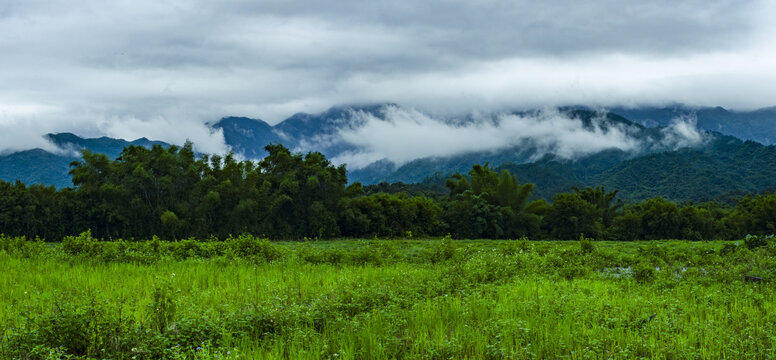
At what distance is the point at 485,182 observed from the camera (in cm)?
4600

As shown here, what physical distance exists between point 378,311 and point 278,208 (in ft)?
101

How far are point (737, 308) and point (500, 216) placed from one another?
31.6m

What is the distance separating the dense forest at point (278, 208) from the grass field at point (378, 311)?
66.4 feet

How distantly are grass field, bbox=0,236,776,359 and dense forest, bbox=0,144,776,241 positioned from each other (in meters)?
20.2

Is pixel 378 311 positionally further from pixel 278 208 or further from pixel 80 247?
pixel 278 208

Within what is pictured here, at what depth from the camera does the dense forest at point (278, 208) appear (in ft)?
116

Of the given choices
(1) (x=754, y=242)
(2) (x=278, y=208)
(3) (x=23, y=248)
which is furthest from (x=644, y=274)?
(2) (x=278, y=208)

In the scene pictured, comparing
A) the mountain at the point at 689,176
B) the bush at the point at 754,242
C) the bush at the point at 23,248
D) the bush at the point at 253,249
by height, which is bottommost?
the mountain at the point at 689,176

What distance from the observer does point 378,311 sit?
8734mm

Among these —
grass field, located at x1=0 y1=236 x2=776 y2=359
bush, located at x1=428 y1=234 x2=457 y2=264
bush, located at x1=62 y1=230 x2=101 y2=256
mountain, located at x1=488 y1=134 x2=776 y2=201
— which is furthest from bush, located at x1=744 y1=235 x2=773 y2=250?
mountain, located at x1=488 y1=134 x2=776 y2=201

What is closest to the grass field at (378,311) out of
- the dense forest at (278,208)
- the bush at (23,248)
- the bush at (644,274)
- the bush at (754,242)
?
the bush at (644,274)

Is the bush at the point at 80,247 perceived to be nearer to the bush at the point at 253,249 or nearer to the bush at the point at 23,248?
the bush at the point at 23,248

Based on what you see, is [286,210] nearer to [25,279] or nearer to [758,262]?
[25,279]

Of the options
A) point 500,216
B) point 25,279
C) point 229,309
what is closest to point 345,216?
point 500,216
